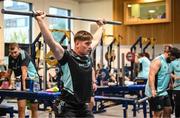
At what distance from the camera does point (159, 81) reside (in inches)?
203

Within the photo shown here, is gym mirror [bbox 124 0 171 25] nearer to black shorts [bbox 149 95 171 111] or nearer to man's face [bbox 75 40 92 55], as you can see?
black shorts [bbox 149 95 171 111]

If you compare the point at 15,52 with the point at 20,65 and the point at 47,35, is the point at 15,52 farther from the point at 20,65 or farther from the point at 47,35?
the point at 47,35

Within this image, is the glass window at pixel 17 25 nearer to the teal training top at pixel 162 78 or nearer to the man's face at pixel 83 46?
the teal training top at pixel 162 78

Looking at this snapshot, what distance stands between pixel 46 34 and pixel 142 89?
524cm

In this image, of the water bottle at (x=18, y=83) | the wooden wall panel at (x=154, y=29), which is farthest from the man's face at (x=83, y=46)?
the wooden wall panel at (x=154, y=29)

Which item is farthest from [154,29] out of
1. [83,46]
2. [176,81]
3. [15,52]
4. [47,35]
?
[47,35]

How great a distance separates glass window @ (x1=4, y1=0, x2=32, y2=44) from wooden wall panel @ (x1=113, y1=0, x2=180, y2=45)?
3.69 meters

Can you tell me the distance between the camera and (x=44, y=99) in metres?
5.59

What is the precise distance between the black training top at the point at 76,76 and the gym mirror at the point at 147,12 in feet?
36.3

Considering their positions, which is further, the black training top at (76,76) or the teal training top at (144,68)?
the teal training top at (144,68)

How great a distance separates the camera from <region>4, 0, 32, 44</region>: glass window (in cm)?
1288

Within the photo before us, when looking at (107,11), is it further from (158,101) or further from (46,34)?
(46,34)

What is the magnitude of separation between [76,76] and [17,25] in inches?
430

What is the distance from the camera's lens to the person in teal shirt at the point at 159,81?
511cm
